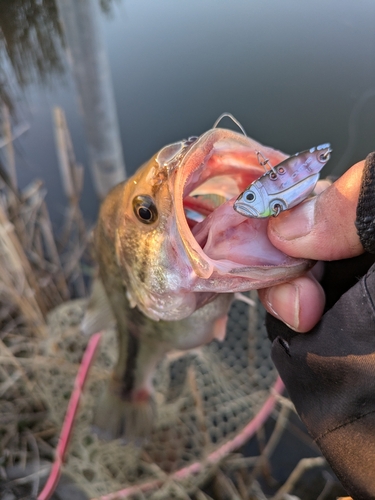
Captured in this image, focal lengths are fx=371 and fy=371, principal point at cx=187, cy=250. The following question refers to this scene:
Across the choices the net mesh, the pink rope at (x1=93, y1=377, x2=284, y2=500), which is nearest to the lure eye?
the pink rope at (x1=93, y1=377, x2=284, y2=500)

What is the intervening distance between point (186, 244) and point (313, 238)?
0.35m

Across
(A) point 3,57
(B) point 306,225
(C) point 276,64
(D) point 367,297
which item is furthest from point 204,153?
(A) point 3,57

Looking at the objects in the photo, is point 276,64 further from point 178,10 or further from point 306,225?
point 306,225

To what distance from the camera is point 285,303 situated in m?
1.09

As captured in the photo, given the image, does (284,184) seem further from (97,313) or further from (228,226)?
(97,313)

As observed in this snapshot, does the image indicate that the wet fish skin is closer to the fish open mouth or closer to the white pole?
the fish open mouth

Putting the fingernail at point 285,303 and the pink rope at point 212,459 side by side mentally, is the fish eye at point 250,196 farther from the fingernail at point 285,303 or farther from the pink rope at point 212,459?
the pink rope at point 212,459

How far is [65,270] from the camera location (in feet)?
12.0

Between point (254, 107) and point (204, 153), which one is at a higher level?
point (204, 153)

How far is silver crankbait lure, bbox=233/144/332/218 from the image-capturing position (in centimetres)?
95

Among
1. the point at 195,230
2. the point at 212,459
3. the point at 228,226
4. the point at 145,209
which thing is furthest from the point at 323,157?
the point at 212,459

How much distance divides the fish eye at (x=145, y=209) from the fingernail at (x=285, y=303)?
0.46 metres

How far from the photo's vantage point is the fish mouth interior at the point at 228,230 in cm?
107

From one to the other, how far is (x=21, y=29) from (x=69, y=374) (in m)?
5.34
